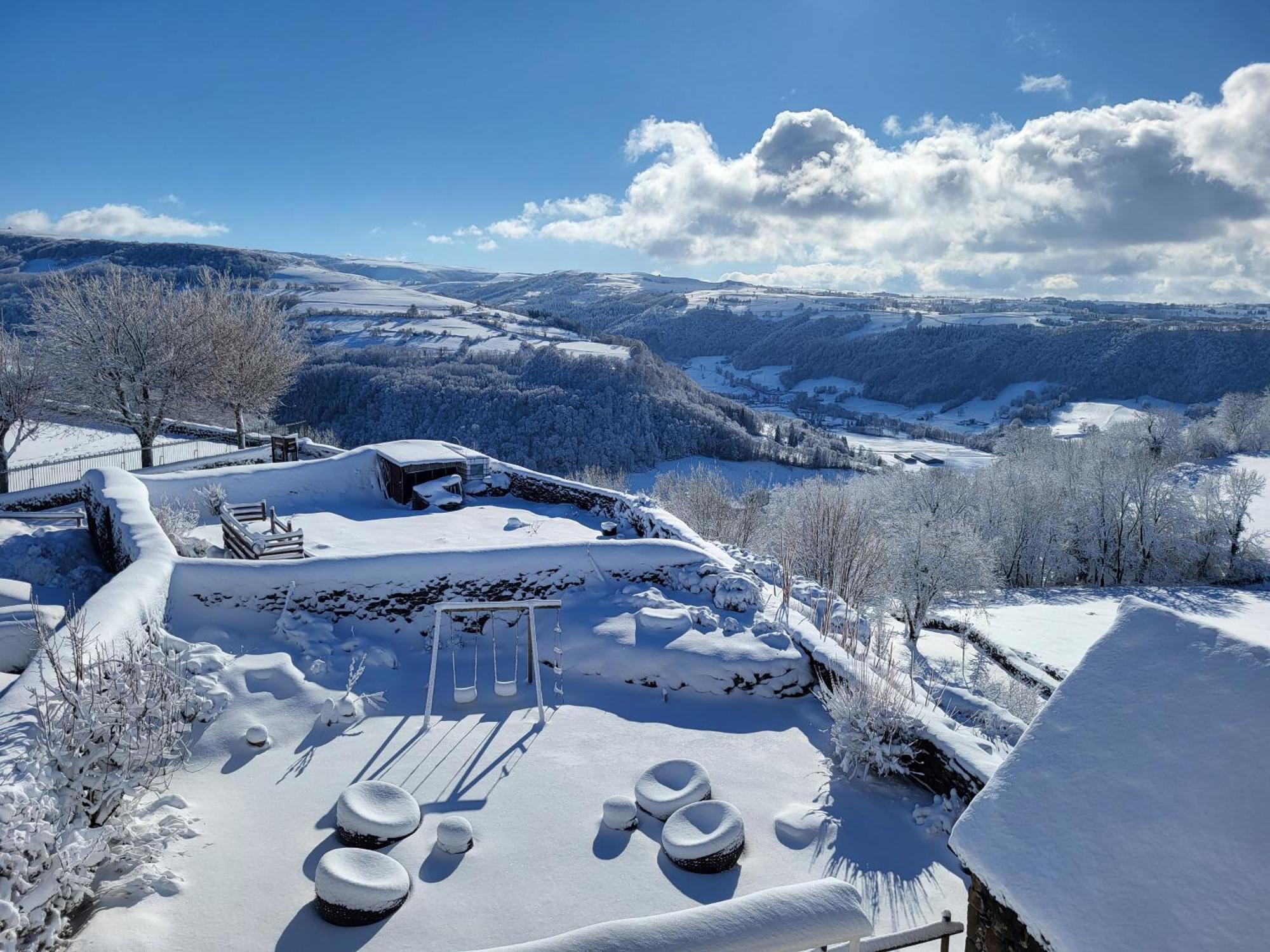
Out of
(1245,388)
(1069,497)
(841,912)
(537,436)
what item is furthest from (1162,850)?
(1245,388)

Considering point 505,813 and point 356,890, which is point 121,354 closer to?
point 505,813

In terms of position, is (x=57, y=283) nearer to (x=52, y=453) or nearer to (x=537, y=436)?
(x=52, y=453)

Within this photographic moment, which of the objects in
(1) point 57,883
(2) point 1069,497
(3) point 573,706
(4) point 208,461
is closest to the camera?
(1) point 57,883

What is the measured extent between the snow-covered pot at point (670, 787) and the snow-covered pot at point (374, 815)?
220 cm

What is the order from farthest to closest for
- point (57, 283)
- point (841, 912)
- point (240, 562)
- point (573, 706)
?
1. point (57, 283)
2. point (240, 562)
3. point (573, 706)
4. point (841, 912)

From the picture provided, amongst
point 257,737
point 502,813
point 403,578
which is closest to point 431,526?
point 403,578

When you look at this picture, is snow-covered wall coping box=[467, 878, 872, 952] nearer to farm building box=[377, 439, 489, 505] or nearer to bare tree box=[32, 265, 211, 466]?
farm building box=[377, 439, 489, 505]

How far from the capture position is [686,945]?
374 centimetres

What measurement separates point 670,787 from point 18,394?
81.1 ft

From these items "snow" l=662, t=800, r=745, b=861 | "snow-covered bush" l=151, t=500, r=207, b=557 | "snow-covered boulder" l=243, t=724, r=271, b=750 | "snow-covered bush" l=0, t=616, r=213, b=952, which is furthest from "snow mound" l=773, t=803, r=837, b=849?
"snow-covered bush" l=151, t=500, r=207, b=557

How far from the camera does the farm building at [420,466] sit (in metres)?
19.2

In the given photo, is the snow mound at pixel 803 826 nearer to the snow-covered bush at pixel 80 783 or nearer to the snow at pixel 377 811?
the snow at pixel 377 811

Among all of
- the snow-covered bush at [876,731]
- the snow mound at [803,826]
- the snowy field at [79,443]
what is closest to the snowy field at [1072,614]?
the snow-covered bush at [876,731]

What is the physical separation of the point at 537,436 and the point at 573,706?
2563 inches
